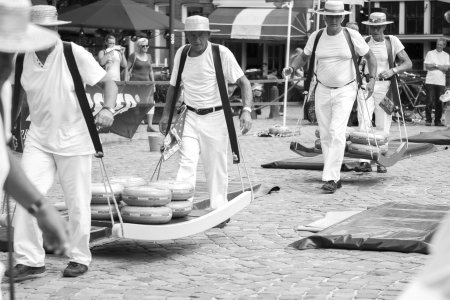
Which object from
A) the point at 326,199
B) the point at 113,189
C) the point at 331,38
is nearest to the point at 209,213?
the point at 113,189

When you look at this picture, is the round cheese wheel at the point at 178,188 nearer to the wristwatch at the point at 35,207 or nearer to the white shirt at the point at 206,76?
the white shirt at the point at 206,76

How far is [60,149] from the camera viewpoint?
7.87 meters

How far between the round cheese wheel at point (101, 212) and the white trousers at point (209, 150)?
1.26m

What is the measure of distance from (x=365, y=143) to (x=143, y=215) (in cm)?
560

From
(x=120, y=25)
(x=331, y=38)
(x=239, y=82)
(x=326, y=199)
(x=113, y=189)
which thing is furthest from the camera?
(x=120, y=25)

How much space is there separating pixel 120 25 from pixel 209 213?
1698cm

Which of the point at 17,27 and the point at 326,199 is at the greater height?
the point at 17,27

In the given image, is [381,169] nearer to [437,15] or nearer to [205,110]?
[205,110]

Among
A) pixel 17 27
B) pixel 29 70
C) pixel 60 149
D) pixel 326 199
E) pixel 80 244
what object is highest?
pixel 17 27

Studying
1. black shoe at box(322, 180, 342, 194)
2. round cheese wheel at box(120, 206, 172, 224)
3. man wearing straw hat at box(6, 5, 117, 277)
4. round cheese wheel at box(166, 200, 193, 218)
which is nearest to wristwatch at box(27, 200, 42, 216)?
man wearing straw hat at box(6, 5, 117, 277)

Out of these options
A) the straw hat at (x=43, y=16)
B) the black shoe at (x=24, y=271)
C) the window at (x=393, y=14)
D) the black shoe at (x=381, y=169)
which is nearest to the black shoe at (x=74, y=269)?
the black shoe at (x=24, y=271)

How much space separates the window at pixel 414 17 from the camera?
4369cm

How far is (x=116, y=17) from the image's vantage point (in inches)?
1023

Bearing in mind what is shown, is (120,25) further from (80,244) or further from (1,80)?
(1,80)
